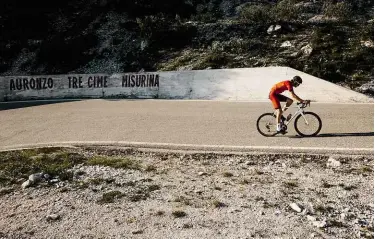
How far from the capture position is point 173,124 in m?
14.5

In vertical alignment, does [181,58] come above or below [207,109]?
above

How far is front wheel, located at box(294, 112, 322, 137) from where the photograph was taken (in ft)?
40.5

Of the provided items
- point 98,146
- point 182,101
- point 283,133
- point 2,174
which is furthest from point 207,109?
point 2,174

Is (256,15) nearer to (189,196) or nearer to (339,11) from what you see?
(339,11)

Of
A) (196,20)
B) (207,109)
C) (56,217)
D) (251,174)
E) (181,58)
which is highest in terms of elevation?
(196,20)

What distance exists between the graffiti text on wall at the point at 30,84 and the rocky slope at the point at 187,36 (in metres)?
3.33

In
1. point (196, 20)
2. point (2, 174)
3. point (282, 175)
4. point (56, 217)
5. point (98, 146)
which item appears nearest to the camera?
point (56, 217)

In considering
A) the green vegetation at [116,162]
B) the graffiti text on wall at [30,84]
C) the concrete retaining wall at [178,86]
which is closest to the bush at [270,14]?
the concrete retaining wall at [178,86]

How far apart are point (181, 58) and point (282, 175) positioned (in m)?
15.5

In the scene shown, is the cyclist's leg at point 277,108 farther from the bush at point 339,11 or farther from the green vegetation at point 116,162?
the bush at point 339,11

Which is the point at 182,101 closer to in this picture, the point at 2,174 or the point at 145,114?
the point at 145,114

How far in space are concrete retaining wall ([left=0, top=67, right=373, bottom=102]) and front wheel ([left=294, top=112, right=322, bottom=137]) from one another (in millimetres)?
5565

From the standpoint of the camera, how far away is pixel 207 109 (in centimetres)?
1672

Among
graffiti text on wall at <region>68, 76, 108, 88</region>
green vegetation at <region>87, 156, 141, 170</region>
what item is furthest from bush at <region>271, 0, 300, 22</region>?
green vegetation at <region>87, 156, 141, 170</region>
